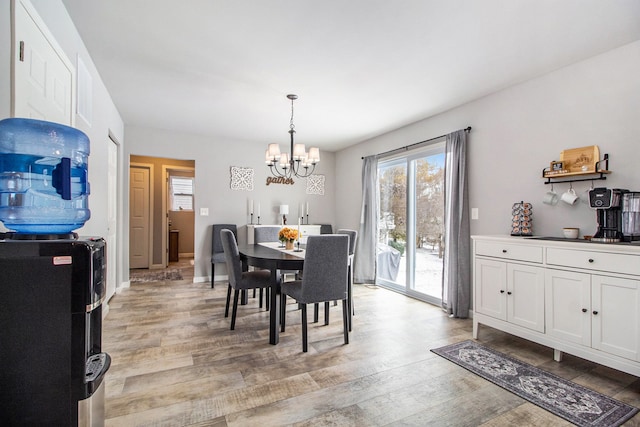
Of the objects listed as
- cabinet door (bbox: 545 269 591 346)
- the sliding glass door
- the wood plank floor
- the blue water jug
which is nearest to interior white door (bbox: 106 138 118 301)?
the wood plank floor

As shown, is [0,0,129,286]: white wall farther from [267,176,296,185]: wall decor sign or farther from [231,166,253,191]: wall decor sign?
[267,176,296,185]: wall decor sign

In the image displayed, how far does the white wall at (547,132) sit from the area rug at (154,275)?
16.3 ft

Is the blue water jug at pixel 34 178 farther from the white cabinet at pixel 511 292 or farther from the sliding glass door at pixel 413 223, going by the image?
the sliding glass door at pixel 413 223

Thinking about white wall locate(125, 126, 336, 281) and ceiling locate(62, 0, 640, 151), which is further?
white wall locate(125, 126, 336, 281)

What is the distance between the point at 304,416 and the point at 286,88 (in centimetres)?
289

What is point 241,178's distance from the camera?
18.1ft

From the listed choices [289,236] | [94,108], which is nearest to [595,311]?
[289,236]

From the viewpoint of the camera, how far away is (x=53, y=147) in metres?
1.29

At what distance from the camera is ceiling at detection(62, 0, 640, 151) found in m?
2.02

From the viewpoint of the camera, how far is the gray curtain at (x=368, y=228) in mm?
5184

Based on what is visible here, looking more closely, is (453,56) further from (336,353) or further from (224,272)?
(224,272)

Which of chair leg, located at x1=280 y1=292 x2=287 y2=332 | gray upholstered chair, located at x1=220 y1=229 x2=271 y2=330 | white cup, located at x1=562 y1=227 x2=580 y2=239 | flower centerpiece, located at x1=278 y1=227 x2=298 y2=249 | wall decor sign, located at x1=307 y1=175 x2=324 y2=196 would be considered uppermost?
wall decor sign, located at x1=307 y1=175 x2=324 y2=196

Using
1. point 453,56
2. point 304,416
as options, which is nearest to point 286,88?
point 453,56

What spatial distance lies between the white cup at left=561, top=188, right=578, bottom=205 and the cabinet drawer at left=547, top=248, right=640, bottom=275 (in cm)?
54
